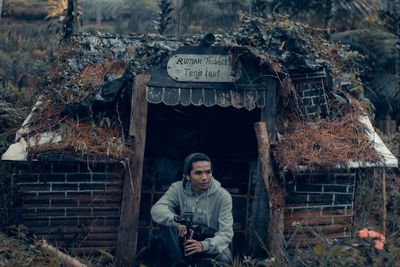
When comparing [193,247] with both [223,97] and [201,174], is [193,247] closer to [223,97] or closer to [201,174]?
[201,174]

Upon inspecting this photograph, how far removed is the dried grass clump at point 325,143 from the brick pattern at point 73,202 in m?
1.85

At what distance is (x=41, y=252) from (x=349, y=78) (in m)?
4.49

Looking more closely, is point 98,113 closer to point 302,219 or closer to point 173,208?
point 173,208

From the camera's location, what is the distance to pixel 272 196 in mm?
7133

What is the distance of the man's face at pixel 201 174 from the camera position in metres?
6.76

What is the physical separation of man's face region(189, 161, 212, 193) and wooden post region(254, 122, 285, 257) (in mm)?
706

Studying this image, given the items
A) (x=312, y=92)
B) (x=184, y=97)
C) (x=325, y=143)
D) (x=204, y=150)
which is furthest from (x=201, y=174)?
(x=204, y=150)

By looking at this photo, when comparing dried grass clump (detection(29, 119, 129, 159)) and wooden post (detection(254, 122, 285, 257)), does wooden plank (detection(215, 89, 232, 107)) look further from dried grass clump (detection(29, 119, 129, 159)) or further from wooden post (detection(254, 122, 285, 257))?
dried grass clump (detection(29, 119, 129, 159))

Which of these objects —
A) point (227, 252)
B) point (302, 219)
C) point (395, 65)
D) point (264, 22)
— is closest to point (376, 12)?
point (395, 65)

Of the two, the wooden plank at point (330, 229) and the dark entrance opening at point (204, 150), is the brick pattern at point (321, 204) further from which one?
the dark entrance opening at point (204, 150)

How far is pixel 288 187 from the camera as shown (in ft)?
24.0

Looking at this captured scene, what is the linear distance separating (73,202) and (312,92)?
2.98 m

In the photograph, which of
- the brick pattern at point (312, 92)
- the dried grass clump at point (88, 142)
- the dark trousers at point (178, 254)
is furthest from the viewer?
the brick pattern at point (312, 92)

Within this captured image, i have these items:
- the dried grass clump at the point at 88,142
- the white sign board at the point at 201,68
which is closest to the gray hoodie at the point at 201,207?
the dried grass clump at the point at 88,142
